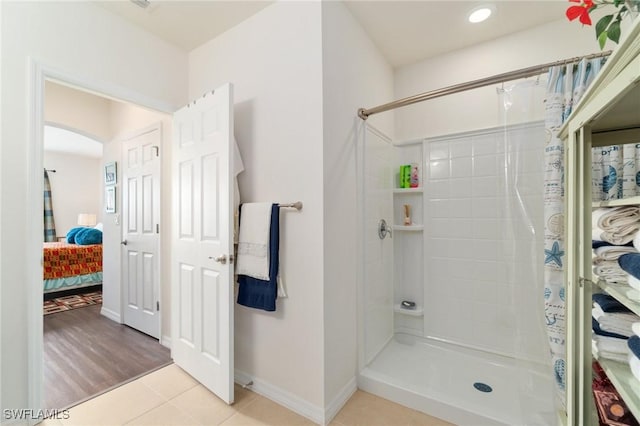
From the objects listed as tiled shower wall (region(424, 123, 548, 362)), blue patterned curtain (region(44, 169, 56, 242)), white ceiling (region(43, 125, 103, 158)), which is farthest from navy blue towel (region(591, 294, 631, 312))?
blue patterned curtain (region(44, 169, 56, 242))

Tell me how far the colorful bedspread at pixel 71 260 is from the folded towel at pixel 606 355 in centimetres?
561

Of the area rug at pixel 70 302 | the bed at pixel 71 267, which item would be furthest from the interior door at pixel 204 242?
the bed at pixel 71 267

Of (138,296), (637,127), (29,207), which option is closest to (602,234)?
(637,127)

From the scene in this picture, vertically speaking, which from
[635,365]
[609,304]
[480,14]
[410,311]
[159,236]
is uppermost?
[480,14]

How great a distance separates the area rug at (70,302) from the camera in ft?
11.5

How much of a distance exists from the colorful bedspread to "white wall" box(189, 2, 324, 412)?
3729 mm

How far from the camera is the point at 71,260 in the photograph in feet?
13.3

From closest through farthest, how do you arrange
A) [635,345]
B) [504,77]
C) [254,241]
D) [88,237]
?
[635,345] < [504,77] < [254,241] < [88,237]

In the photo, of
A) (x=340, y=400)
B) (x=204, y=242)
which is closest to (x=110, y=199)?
(x=204, y=242)

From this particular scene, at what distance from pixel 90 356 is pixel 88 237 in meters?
2.94

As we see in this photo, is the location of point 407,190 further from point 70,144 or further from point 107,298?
point 70,144

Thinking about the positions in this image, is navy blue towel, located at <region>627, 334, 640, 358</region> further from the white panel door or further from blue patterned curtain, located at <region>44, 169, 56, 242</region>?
blue patterned curtain, located at <region>44, 169, 56, 242</region>

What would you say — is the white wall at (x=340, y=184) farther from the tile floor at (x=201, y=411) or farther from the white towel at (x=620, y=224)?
the white towel at (x=620, y=224)

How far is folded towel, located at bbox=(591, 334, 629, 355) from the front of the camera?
2.87ft
